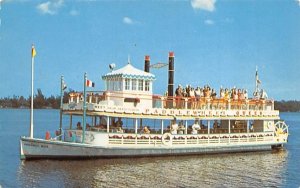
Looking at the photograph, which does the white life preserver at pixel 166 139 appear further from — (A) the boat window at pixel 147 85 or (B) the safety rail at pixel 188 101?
(A) the boat window at pixel 147 85

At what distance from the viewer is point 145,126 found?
29.2 m

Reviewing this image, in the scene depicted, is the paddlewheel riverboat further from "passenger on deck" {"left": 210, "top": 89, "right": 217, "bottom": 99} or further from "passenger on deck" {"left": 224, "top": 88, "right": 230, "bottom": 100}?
"passenger on deck" {"left": 210, "top": 89, "right": 217, "bottom": 99}

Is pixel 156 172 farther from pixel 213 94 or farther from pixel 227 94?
pixel 227 94

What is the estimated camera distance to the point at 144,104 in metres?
28.2

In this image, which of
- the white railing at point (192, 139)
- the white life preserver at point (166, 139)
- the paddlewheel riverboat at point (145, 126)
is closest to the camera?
the paddlewheel riverboat at point (145, 126)

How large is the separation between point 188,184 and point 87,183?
4.53 meters

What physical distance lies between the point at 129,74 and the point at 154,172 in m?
6.95

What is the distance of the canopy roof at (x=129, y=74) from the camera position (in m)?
27.9

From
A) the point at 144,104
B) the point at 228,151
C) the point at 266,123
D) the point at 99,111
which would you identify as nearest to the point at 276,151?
the point at 266,123

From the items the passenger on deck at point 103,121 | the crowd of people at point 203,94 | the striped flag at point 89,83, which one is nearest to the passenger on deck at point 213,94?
the crowd of people at point 203,94

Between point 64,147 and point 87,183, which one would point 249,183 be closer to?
point 87,183

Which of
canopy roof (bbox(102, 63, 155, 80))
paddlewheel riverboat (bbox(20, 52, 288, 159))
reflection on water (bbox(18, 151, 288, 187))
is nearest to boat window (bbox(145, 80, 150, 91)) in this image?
paddlewheel riverboat (bbox(20, 52, 288, 159))

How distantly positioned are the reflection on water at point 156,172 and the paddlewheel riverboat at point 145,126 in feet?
2.37

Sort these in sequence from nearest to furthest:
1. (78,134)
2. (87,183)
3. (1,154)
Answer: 1. (87,183)
2. (78,134)
3. (1,154)
